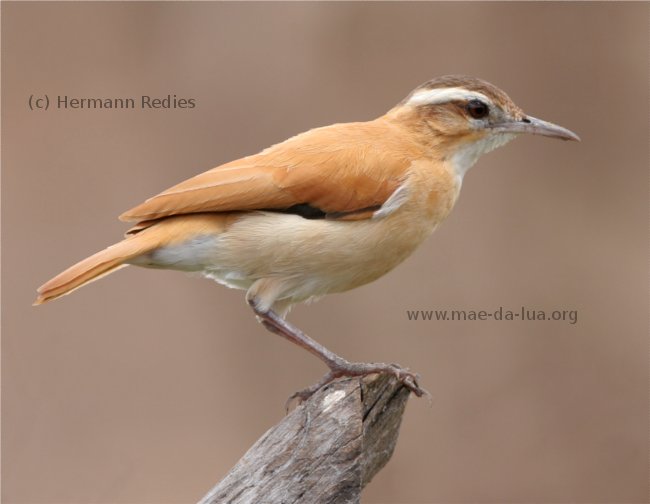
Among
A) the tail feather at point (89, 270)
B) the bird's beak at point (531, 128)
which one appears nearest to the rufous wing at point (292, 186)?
the tail feather at point (89, 270)

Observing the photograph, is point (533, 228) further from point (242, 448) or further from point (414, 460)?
point (242, 448)

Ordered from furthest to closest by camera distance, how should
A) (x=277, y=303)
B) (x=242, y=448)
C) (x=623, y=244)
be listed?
(x=623, y=244) < (x=242, y=448) < (x=277, y=303)

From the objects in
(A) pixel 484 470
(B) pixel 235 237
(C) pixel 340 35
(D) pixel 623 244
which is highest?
(C) pixel 340 35

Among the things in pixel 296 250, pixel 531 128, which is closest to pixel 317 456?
pixel 296 250

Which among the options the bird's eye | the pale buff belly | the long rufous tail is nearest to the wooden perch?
the pale buff belly

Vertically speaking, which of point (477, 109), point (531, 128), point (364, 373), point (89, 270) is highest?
point (477, 109)

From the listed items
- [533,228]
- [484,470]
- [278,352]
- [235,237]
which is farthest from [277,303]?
[533,228]

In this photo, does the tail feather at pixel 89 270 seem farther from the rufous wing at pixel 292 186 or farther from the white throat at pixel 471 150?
the white throat at pixel 471 150

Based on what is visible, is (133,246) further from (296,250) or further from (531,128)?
(531,128)
